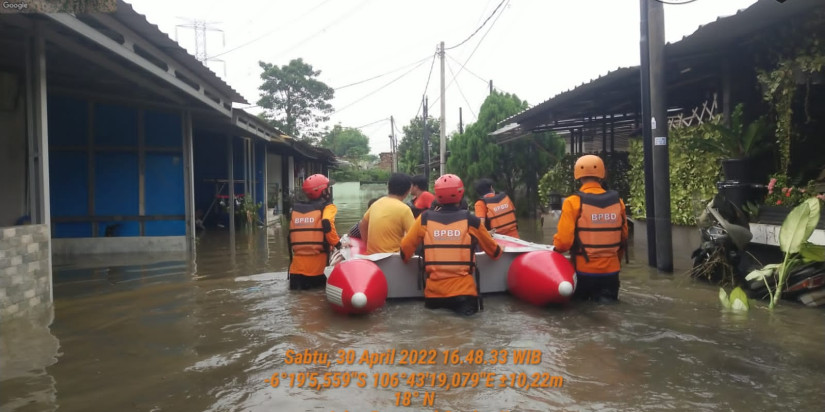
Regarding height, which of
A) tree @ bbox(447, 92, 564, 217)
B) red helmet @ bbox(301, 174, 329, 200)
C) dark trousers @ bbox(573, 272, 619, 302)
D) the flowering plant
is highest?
tree @ bbox(447, 92, 564, 217)

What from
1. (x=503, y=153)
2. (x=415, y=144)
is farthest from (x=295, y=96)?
(x=503, y=153)

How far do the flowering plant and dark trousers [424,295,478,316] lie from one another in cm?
356

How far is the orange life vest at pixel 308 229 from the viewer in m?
6.71

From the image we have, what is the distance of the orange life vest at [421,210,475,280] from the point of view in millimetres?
5426

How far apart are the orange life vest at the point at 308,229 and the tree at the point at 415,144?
3093 cm

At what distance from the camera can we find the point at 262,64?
4022cm

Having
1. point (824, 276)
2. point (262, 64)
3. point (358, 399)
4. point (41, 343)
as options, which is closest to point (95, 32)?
point (41, 343)

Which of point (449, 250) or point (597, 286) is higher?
point (449, 250)

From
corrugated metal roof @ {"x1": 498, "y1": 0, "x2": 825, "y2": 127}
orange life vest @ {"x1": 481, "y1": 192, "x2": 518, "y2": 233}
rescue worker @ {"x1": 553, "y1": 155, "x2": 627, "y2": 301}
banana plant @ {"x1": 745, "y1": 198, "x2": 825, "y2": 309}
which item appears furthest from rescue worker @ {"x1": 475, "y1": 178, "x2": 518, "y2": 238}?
banana plant @ {"x1": 745, "y1": 198, "x2": 825, "y2": 309}

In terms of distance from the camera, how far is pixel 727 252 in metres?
6.74

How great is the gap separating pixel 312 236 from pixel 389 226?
0.98 metres

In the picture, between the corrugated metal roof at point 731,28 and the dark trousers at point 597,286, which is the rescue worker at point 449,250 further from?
the corrugated metal roof at point 731,28

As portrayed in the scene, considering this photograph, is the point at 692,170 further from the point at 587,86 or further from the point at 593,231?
the point at 593,231

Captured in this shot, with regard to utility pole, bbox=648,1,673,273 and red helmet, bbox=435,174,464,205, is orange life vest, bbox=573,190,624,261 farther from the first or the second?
utility pole, bbox=648,1,673,273
